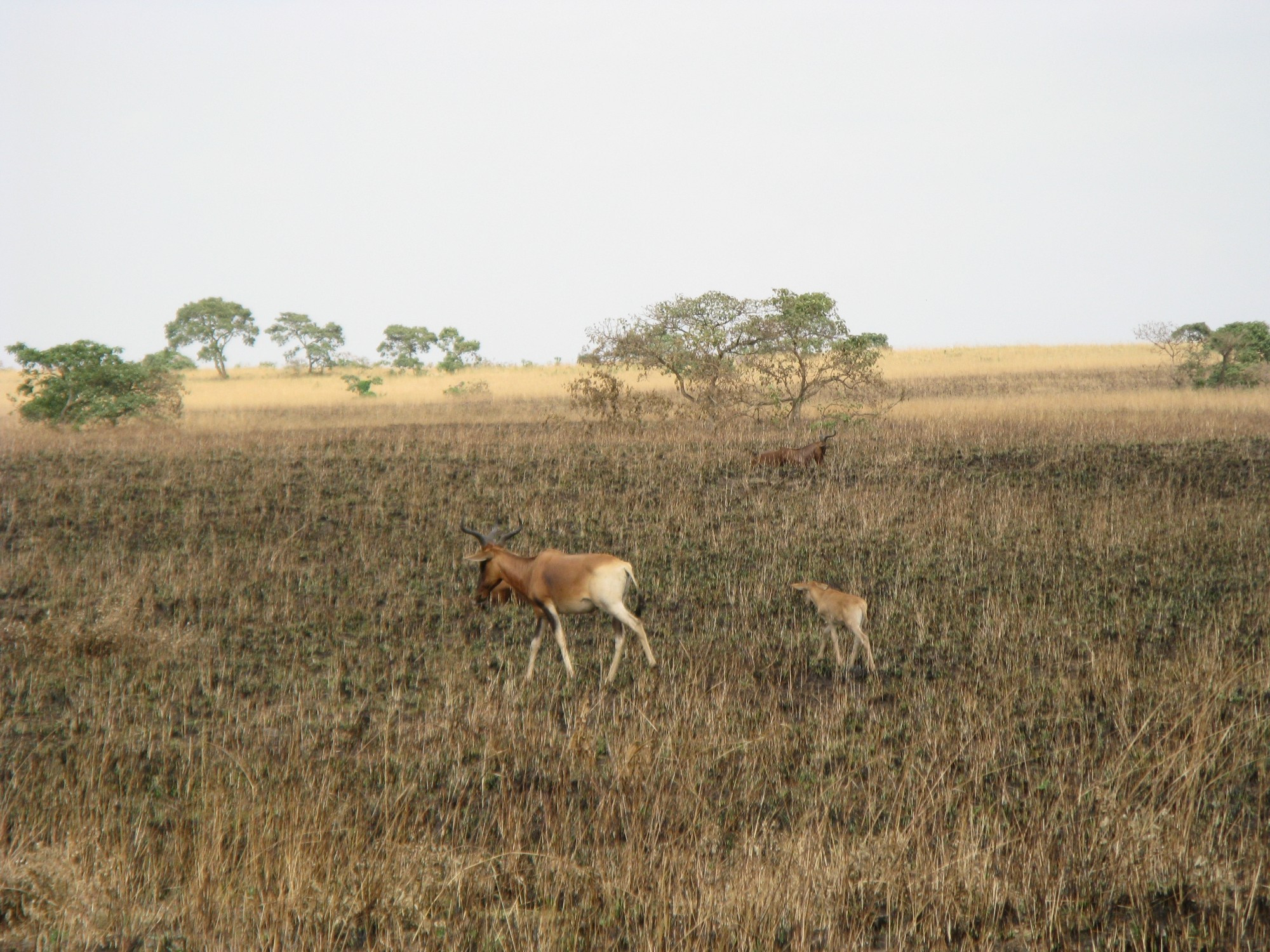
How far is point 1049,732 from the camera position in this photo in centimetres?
637

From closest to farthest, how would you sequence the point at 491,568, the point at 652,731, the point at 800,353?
the point at 652,731 → the point at 491,568 → the point at 800,353

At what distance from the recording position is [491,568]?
8289mm

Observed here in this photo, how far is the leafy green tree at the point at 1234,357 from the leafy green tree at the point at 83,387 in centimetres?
3202

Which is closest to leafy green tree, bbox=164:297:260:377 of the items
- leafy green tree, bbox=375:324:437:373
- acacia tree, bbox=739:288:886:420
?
leafy green tree, bbox=375:324:437:373

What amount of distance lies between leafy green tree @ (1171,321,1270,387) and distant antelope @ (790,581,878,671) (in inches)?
1186

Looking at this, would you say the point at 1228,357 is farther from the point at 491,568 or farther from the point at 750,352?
the point at 491,568

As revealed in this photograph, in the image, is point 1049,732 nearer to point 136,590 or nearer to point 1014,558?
point 1014,558

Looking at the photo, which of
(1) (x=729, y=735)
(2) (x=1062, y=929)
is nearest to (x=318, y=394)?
(1) (x=729, y=735)

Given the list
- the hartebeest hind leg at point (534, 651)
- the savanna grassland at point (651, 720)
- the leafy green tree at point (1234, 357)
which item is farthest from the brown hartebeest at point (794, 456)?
the leafy green tree at point (1234, 357)

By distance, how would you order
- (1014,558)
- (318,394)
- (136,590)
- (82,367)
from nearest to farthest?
1. (136,590)
2. (1014,558)
3. (82,367)
4. (318,394)

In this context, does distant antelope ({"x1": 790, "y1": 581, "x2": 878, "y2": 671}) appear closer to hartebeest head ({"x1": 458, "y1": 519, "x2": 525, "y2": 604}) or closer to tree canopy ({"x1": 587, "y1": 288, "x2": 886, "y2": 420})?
hartebeest head ({"x1": 458, "y1": 519, "x2": 525, "y2": 604})

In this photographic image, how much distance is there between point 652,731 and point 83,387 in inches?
956

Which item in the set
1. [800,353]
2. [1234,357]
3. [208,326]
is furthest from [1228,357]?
[208,326]

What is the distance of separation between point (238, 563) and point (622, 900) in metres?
8.21
